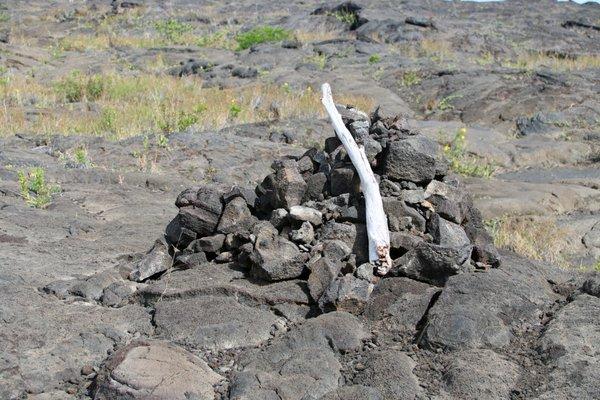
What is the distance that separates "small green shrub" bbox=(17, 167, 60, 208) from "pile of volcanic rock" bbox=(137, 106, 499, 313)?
2.14 metres

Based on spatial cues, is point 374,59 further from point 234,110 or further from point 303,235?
point 303,235

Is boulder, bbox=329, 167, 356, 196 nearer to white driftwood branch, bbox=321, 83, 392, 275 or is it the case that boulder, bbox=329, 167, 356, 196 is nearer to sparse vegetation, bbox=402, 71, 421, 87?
white driftwood branch, bbox=321, 83, 392, 275

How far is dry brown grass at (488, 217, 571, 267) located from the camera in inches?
281

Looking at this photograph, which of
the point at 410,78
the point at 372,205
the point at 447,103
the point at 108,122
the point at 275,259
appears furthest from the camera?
the point at 410,78

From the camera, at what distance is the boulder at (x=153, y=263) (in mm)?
5617

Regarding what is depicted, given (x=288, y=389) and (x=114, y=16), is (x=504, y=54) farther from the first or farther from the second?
(x=288, y=389)

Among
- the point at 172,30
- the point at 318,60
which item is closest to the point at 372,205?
the point at 318,60

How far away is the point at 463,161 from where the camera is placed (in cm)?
1084

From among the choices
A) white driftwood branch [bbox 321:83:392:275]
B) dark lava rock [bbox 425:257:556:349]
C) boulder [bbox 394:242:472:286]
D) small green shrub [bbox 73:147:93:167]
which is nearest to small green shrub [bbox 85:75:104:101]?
small green shrub [bbox 73:147:93:167]

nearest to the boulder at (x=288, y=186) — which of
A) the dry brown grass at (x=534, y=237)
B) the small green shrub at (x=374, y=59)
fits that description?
the dry brown grass at (x=534, y=237)

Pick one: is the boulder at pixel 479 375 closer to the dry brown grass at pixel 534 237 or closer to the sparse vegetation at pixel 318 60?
the dry brown grass at pixel 534 237

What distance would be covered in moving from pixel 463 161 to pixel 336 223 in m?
5.73

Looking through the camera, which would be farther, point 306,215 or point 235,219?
point 235,219

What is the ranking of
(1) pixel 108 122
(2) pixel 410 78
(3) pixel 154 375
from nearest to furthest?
(3) pixel 154 375 → (1) pixel 108 122 → (2) pixel 410 78
